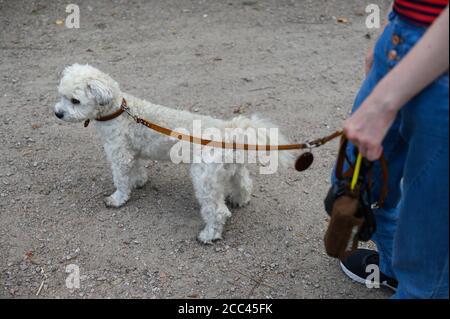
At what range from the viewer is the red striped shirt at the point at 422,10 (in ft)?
4.90

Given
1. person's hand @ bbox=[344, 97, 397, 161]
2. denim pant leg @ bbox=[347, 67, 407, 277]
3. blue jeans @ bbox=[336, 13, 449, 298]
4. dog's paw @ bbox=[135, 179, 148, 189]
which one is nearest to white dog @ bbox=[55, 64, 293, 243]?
dog's paw @ bbox=[135, 179, 148, 189]

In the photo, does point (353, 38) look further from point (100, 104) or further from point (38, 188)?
point (38, 188)

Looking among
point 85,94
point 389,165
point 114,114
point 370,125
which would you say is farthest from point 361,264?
point 85,94

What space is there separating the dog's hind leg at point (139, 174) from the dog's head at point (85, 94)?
21.1 inches

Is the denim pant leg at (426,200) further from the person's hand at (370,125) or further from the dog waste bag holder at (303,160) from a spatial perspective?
the dog waste bag holder at (303,160)

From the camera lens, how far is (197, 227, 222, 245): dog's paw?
315cm

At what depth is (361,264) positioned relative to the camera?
2.85 metres

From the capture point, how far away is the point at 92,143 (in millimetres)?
4086

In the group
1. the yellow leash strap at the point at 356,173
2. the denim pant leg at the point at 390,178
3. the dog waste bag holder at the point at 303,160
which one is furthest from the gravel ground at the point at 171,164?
the yellow leash strap at the point at 356,173

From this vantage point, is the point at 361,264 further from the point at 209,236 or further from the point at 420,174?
the point at 420,174

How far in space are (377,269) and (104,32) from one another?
A: 4.70 m

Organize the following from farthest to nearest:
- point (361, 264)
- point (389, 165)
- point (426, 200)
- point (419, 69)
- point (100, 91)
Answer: point (100, 91), point (361, 264), point (389, 165), point (426, 200), point (419, 69)

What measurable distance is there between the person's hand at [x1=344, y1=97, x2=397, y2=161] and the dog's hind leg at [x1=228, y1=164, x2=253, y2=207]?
153 cm

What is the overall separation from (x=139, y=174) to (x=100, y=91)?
0.86m
